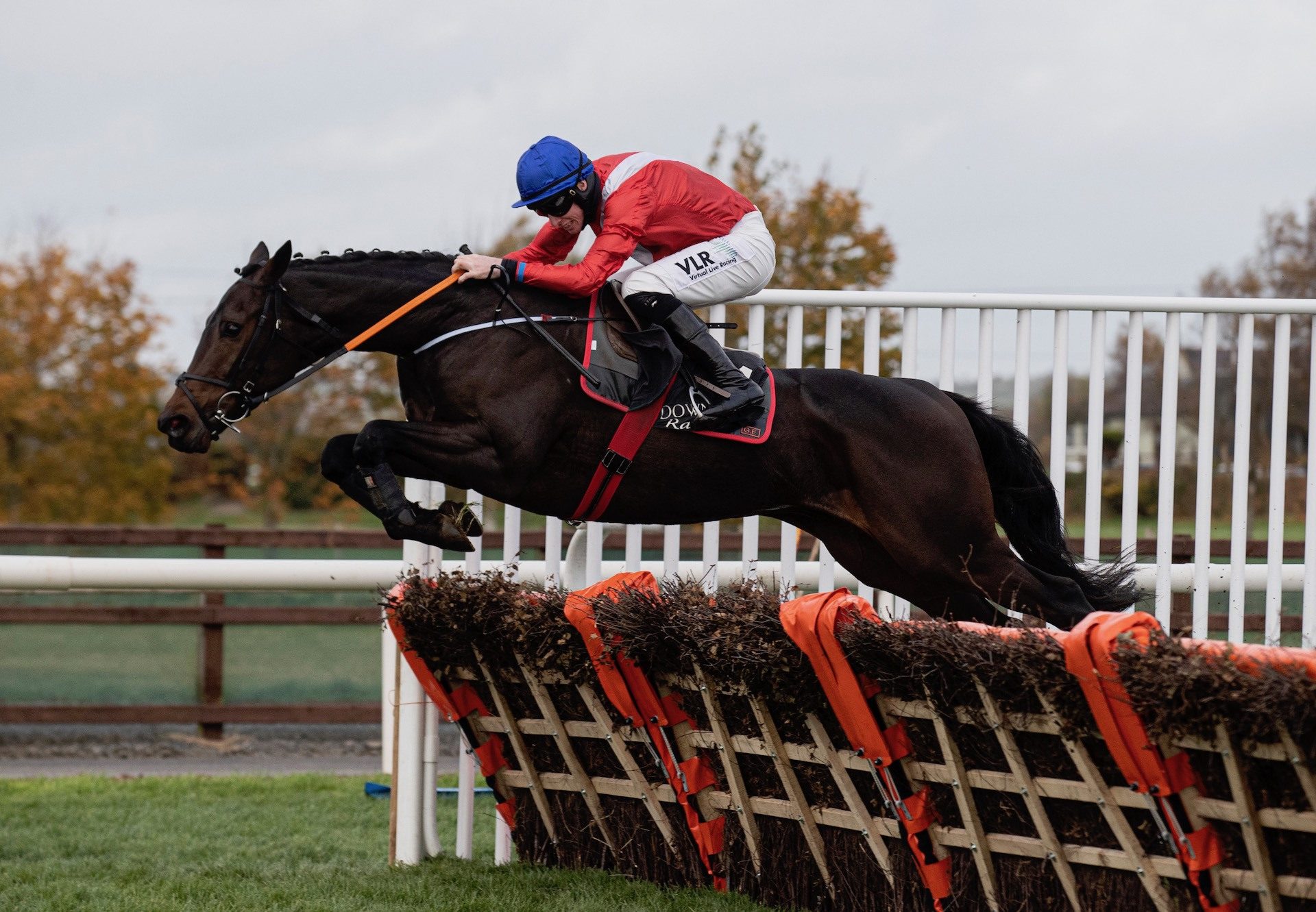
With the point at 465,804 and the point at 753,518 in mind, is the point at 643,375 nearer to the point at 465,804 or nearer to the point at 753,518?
the point at 753,518

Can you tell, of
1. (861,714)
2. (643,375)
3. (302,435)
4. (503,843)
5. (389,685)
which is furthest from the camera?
(302,435)

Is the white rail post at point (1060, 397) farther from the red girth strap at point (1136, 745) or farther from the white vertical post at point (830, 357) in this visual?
the red girth strap at point (1136, 745)

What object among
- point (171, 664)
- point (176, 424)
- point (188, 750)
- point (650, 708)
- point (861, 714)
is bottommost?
point (188, 750)

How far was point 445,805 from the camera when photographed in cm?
573

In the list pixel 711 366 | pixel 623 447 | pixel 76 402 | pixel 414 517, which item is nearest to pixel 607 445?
pixel 623 447

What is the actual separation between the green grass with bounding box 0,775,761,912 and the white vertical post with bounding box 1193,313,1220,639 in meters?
1.99

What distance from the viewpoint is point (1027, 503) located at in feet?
15.1

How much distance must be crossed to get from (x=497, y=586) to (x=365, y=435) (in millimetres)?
567

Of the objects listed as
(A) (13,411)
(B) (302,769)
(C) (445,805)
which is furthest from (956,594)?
(A) (13,411)

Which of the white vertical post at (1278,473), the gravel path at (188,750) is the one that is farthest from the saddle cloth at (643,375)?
A: the gravel path at (188,750)

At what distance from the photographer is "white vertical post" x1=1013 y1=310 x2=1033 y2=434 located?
4551 mm

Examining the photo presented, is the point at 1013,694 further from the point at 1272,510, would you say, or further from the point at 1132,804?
the point at 1272,510

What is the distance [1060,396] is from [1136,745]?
222cm

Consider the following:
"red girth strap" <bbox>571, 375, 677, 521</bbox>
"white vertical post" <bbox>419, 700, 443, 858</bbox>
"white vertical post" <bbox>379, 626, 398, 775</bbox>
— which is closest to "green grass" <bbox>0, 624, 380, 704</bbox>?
"white vertical post" <bbox>379, 626, 398, 775</bbox>
